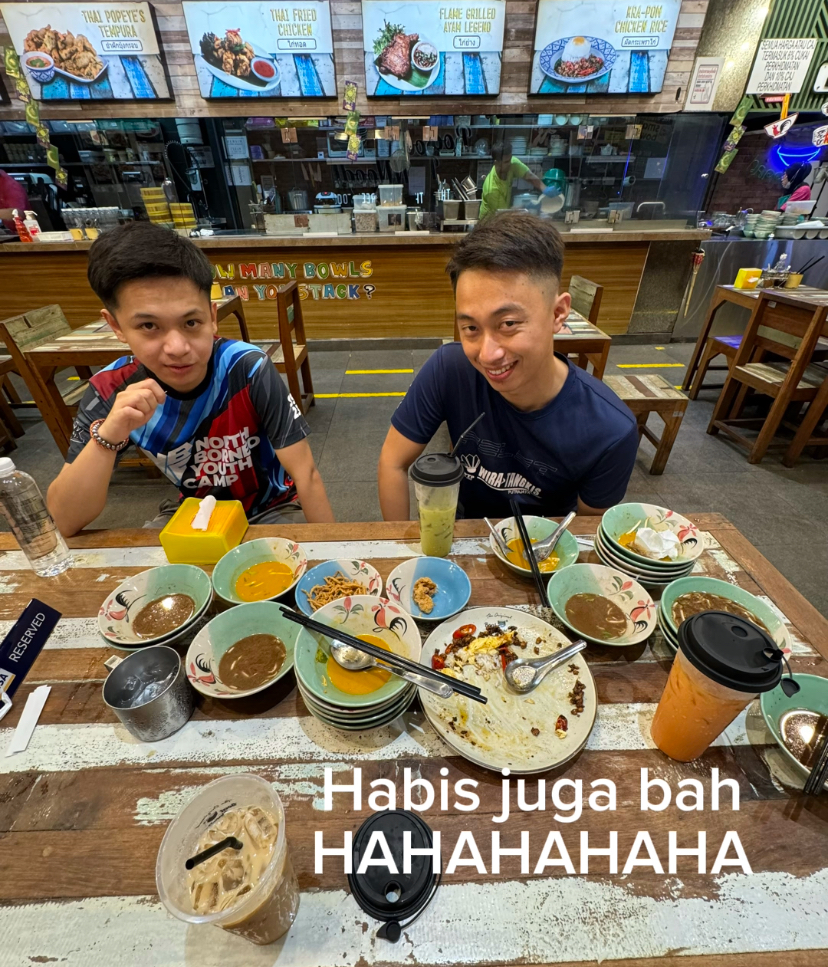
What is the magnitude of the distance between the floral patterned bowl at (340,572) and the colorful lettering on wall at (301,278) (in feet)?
16.3

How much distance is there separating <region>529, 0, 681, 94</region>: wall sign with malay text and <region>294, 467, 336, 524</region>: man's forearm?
608 centimetres

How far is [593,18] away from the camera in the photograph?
5.12 meters

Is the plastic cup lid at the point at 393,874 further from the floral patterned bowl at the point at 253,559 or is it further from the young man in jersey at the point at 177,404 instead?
the young man in jersey at the point at 177,404

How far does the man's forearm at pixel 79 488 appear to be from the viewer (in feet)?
4.64

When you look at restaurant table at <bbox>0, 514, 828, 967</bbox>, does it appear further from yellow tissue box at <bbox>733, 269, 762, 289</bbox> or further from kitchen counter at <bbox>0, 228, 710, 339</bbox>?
kitchen counter at <bbox>0, 228, 710, 339</bbox>

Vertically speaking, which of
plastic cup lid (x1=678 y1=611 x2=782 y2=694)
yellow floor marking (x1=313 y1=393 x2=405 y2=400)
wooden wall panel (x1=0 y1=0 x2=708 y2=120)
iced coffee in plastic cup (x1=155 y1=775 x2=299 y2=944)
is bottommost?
yellow floor marking (x1=313 y1=393 x2=405 y2=400)

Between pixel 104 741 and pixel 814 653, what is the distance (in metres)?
1.51

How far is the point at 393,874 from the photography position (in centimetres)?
73

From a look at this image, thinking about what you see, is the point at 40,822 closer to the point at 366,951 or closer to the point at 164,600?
the point at 164,600

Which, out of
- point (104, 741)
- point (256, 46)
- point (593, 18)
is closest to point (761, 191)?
point (593, 18)

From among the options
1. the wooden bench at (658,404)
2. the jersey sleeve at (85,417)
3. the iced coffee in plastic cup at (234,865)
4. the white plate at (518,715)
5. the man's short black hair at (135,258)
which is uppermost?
the man's short black hair at (135,258)

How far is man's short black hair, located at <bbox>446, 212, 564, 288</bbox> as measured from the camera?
1.25 metres

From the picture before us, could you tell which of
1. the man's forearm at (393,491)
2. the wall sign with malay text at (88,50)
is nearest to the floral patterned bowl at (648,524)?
the man's forearm at (393,491)

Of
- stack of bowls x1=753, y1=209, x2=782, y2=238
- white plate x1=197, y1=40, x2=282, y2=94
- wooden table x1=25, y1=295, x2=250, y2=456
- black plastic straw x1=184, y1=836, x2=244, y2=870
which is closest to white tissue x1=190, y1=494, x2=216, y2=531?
black plastic straw x1=184, y1=836, x2=244, y2=870
